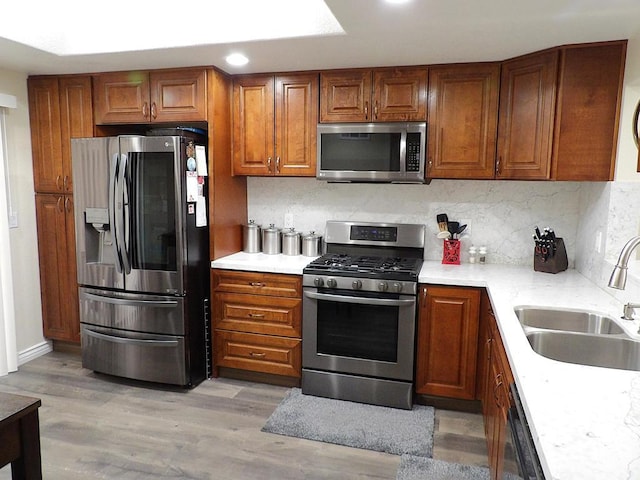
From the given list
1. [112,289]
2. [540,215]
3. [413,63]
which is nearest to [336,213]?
[413,63]

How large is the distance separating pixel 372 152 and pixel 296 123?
0.59 metres

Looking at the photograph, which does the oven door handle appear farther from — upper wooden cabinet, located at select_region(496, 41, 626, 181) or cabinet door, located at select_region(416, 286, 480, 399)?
upper wooden cabinet, located at select_region(496, 41, 626, 181)

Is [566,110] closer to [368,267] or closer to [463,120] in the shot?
[463,120]

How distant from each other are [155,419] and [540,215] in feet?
9.33

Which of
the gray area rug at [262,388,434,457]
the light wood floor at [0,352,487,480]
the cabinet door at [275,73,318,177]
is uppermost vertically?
the cabinet door at [275,73,318,177]

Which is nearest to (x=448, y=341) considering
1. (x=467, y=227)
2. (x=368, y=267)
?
(x=368, y=267)

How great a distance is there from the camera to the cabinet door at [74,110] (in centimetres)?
342

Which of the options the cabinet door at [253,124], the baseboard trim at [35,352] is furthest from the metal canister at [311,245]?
the baseboard trim at [35,352]


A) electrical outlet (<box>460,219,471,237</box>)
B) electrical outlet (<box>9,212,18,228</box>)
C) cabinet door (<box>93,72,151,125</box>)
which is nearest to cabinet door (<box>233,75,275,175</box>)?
cabinet door (<box>93,72,151,125</box>)

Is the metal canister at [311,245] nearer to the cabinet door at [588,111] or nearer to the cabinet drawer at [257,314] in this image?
the cabinet drawer at [257,314]

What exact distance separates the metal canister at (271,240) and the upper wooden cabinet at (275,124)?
0.46 meters

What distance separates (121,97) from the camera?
3.35 m

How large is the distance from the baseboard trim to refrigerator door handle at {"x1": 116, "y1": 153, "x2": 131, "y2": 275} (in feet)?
4.21

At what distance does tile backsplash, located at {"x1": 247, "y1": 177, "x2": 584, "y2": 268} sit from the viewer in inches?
126
